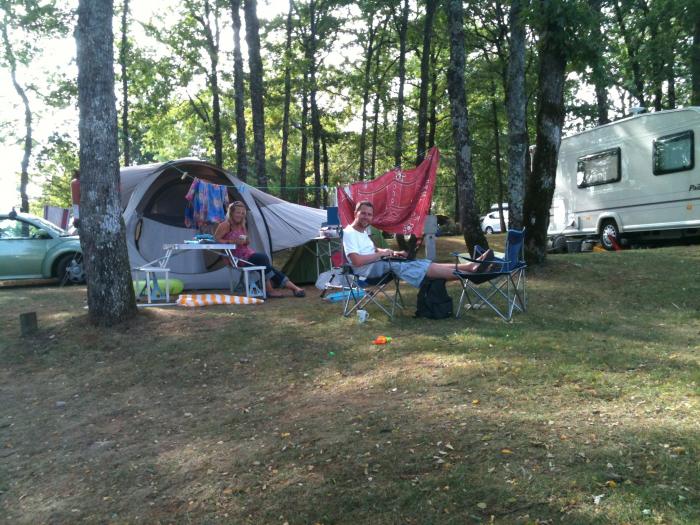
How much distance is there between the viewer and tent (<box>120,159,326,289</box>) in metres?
9.16

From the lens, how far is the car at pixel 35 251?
34.1ft

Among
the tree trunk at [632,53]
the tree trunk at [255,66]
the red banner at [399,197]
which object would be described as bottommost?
the red banner at [399,197]

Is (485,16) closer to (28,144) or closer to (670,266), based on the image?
(670,266)

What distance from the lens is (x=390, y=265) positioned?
588 cm

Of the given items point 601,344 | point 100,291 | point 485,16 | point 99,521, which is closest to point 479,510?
point 99,521

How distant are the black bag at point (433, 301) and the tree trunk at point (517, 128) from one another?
2.89 m

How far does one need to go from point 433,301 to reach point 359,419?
8.92 ft

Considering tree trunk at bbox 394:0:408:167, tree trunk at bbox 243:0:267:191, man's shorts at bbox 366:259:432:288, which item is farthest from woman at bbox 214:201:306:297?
tree trunk at bbox 394:0:408:167

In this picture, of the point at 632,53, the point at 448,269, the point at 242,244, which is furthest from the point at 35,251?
the point at 632,53

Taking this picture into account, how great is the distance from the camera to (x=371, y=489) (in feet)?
8.30

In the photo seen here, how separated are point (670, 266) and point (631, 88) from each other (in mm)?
13950

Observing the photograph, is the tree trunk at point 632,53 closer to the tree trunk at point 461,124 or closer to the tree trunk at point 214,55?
the tree trunk at point 461,124

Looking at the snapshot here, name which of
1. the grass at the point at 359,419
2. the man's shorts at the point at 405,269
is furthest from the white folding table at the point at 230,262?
the man's shorts at the point at 405,269

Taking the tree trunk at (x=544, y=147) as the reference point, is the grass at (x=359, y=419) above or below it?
below
